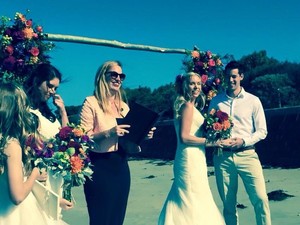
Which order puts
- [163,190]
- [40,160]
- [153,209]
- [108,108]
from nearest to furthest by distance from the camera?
1. [40,160]
2. [108,108]
3. [153,209]
4. [163,190]

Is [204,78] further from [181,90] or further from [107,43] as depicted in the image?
[107,43]

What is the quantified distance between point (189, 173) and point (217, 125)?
72 centimetres

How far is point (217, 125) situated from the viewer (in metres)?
6.39

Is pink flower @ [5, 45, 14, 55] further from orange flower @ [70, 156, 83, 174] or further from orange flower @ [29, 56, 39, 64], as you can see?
orange flower @ [70, 156, 83, 174]

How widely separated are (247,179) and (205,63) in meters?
1.95

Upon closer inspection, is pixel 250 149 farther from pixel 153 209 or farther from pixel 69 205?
pixel 153 209

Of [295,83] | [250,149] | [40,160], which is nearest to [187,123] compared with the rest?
[250,149]

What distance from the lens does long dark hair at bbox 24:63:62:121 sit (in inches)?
185

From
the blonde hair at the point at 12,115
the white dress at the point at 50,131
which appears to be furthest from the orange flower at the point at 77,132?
the blonde hair at the point at 12,115

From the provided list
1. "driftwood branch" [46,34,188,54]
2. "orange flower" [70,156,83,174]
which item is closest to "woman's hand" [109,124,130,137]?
"orange flower" [70,156,83,174]

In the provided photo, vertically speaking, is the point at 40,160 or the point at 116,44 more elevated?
the point at 116,44

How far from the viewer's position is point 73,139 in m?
4.30

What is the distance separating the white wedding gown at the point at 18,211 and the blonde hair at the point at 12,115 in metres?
0.24

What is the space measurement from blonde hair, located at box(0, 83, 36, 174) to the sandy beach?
5633 millimetres
